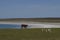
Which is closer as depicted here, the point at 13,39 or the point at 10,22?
the point at 13,39

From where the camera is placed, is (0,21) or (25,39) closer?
(25,39)

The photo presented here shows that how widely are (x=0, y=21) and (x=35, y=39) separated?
35.2 metres

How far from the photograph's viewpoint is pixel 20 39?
16.3m

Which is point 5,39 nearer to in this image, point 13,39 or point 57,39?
point 13,39

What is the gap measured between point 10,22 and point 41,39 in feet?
113

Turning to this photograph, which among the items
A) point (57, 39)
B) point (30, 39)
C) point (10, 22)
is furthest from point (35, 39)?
point (10, 22)

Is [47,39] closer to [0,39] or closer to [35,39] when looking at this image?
[35,39]

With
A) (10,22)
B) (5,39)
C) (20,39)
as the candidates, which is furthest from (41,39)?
(10,22)

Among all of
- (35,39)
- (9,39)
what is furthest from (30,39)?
(9,39)

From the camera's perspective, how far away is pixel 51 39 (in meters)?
16.2

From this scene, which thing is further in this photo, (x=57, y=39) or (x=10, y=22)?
A: (x=10, y=22)

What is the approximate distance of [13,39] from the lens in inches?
634

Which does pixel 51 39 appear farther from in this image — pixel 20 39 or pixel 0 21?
pixel 0 21

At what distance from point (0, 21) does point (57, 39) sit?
35.8 m
